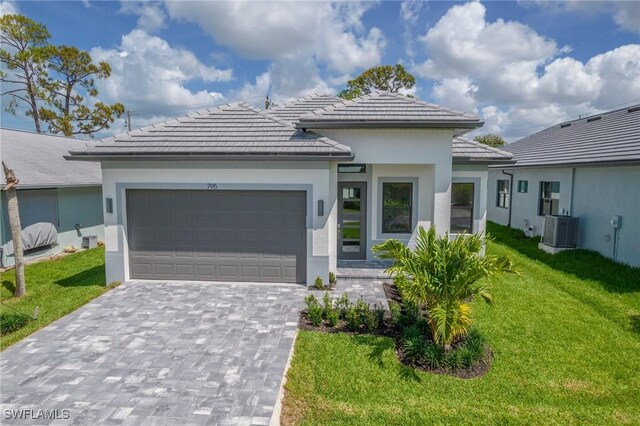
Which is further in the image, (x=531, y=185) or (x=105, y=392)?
(x=531, y=185)

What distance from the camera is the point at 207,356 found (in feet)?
18.6

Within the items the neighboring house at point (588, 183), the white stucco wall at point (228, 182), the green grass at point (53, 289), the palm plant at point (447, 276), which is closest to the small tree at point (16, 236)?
the green grass at point (53, 289)

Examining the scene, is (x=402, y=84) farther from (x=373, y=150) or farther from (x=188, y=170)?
(x=188, y=170)

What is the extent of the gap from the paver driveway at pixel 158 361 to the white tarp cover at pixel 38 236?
6.36 metres

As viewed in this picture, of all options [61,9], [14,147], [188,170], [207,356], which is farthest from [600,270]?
[14,147]

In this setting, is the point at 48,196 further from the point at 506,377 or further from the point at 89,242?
the point at 506,377

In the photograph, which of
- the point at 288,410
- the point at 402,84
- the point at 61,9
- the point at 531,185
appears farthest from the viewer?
the point at 402,84

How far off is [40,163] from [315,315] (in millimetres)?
14148

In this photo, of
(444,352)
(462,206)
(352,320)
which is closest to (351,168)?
(462,206)

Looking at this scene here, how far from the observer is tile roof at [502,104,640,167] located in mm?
11515

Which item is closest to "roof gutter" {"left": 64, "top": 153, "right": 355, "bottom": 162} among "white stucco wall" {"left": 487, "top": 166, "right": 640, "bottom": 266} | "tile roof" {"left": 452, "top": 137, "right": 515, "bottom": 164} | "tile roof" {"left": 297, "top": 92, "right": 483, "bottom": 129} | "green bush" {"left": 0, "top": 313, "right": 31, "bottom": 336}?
"tile roof" {"left": 297, "top": 92, "right": 483, "bottom": 129}

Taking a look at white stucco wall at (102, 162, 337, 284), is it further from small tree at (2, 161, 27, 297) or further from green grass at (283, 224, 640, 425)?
green grass at (283, 224, 640, 425)

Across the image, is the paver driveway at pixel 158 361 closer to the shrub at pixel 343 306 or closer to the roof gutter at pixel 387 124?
the shrub at pixel 343 306

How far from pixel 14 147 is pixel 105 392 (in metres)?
14.8
